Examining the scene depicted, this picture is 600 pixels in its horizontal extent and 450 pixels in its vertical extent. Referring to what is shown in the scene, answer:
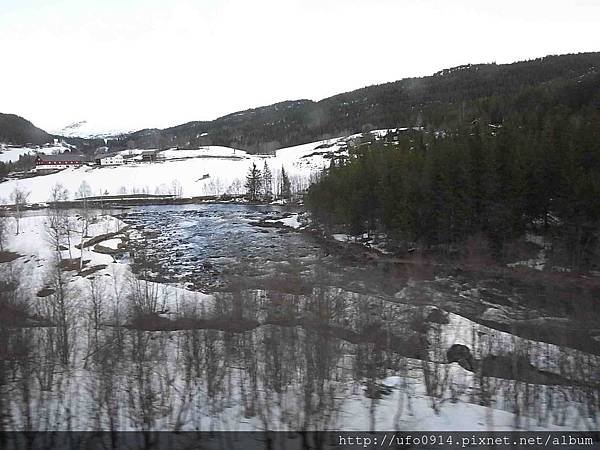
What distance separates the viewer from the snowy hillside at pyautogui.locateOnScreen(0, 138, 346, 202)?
59688 millimetres

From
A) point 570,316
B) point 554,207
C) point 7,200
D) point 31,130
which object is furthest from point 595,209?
point 31,130

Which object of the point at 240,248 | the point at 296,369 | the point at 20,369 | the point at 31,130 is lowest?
the point at 240,248

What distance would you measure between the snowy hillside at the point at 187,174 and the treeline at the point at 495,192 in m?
31.6

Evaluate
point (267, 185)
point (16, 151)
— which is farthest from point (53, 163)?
point (267, 185)

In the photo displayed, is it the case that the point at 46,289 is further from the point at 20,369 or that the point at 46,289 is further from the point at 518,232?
the point at 518,232

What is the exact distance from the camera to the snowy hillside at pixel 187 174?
59.7 m

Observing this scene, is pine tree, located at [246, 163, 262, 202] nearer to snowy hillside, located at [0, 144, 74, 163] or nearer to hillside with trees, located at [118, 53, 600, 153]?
hillside with trees, located at [118, 53, 600, 153]

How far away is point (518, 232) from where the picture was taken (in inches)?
697

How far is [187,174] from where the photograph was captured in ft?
232

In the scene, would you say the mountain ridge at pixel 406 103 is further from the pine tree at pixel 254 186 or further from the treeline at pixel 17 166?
the treeline at pixel 17 166

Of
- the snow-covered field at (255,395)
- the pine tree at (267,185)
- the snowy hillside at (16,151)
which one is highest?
the snowy hillside at (16,151)

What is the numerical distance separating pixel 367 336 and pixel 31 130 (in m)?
157

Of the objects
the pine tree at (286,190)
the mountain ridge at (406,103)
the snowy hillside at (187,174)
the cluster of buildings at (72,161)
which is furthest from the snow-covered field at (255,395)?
the cluster of buildings at (72,161)

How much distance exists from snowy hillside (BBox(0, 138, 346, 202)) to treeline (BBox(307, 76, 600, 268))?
3163 cm
